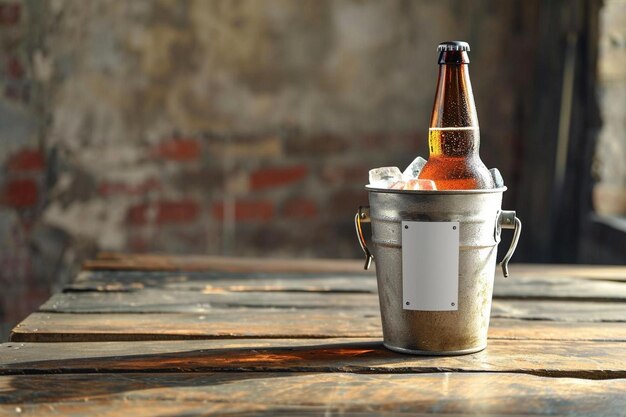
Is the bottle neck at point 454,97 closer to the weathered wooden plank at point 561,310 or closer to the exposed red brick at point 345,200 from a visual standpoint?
the weathered wooden plank at point 561,310

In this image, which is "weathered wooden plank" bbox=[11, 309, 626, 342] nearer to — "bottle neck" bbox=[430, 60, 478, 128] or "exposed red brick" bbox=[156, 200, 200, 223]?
"bottle neck" bbox=[430, 60, 478, 128]

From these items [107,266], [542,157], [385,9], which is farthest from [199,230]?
[107,266]

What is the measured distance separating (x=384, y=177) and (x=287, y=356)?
254 mm

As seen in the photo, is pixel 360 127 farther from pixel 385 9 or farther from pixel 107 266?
pixel 107 266

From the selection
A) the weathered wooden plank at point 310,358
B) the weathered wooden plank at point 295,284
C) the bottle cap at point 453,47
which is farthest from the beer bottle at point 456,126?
the weathered wooden plank at point 295,284

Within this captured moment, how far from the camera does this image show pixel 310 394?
0.90 meters

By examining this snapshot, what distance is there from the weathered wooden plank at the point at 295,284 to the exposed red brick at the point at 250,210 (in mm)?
1540

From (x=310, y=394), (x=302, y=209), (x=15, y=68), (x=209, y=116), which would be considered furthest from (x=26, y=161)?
(x=310, y=394)

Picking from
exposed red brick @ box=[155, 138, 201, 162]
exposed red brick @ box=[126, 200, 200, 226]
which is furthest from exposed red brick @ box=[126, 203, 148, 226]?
exposed red brick @ box=[155, 138, 201, 162]

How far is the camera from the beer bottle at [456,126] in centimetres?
110

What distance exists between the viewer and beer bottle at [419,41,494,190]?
3.62ft

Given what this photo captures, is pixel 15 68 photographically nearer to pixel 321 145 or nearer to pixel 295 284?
pixel 321 145

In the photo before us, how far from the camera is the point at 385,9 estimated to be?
3.31m

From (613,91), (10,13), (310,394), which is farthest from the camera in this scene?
(10,13)
